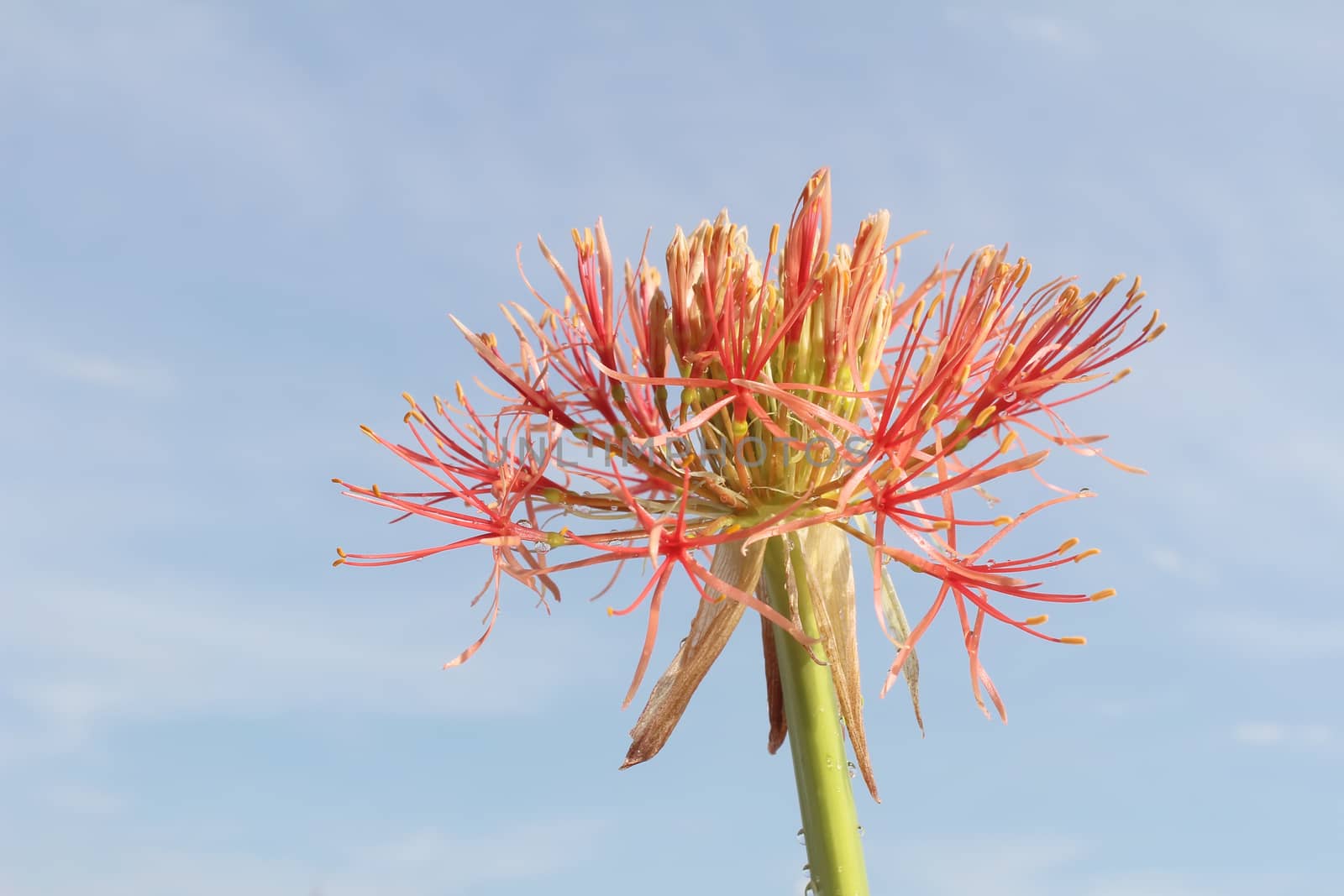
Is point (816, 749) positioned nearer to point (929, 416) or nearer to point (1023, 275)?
point (929, 416)

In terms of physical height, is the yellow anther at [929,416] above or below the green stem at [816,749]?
above

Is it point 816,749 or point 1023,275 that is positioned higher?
point 1023,275

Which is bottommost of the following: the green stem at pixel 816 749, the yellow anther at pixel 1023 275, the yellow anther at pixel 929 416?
the green stem at pixel 816 749

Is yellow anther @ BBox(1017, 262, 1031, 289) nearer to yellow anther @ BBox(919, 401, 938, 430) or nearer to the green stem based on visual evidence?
yellow anther @ BBox(919, 401, 938, 430)

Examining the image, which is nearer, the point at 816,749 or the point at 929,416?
the point at 929,416

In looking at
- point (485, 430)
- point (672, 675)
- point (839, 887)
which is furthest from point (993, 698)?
point (485, 430)

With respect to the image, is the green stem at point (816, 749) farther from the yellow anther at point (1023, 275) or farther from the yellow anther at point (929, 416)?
the yellow anther at point (1023, 275)

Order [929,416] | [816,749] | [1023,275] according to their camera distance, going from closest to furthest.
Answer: [929,416] → [816,749] → [1023,275]

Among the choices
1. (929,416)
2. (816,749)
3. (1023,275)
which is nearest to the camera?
(929,416)

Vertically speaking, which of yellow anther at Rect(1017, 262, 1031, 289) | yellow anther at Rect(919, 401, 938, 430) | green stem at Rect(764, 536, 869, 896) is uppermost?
yellow anther at Rect(1017, 262, 1031, 289)
